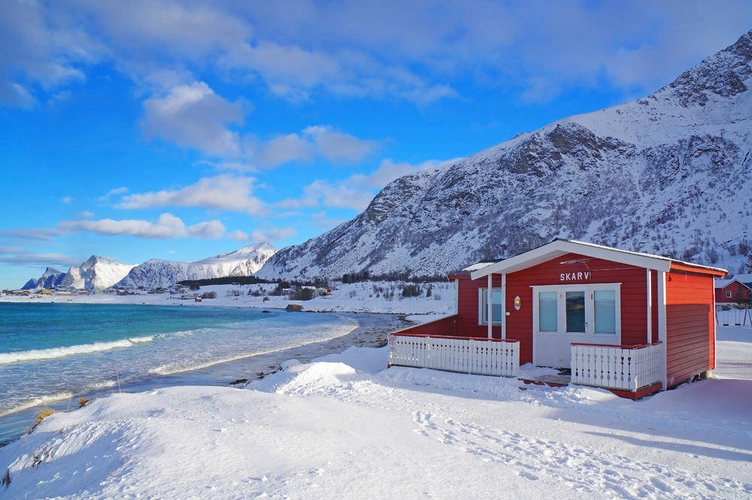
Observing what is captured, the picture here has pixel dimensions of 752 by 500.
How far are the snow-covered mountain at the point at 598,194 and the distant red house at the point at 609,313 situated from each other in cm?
5601

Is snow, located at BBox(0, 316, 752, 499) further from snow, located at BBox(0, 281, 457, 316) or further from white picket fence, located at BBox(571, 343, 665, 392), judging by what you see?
snow, located at BBox(0, 281, 457, 316)

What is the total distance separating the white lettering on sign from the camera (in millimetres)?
12070

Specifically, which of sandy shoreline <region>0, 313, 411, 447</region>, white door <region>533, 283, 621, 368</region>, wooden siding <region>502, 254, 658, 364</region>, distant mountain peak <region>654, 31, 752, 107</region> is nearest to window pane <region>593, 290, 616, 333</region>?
white door <region>533, 283, 621, 368</region>

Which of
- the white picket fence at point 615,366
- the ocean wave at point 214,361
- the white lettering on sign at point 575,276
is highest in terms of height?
the white lettering on sign at point 575,276

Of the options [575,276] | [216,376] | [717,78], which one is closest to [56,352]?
[216,376]

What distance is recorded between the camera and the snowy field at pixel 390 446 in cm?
490

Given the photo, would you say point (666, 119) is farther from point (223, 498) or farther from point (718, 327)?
point (223, 498)

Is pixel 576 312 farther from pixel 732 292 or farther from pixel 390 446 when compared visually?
pixel 732 292

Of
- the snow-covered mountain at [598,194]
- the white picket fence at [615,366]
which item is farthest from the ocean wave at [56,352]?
the snow-covered mountain at [598,194]

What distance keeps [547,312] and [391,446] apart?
7.56m

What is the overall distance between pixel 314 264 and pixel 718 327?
105224 mm

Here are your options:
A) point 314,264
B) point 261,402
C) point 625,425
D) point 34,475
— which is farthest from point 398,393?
point 314,264

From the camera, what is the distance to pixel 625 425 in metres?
8.25

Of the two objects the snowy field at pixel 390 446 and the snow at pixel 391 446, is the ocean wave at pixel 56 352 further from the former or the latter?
the snow at pixel 391 446
